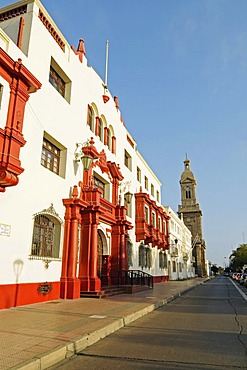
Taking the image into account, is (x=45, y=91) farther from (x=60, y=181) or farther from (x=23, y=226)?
(x=23, y=226)

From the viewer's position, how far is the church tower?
7469 centimetres

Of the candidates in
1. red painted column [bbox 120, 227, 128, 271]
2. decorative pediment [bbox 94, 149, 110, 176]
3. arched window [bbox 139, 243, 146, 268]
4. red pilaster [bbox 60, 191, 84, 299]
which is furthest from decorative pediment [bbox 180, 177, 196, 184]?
red pilaster [bbox 60, 191, 84, 299]

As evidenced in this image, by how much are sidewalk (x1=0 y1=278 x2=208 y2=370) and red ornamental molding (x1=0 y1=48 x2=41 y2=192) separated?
4.06 m

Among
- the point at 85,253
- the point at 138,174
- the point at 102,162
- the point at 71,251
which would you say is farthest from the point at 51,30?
the point at 138,174

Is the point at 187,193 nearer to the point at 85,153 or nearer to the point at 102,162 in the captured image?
the point at 102,162

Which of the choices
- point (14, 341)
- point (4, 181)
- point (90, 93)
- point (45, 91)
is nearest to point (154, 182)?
point (90, 93)

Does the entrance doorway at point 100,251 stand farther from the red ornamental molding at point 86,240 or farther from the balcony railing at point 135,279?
the balcony railing at point 135,279

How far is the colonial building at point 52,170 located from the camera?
997 centimetres

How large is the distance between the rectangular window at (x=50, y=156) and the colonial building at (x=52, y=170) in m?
0.05

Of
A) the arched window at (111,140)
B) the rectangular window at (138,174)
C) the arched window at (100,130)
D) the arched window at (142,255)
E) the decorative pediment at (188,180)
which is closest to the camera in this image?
the arched window at (100,130)

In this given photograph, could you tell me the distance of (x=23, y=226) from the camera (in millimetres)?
10547

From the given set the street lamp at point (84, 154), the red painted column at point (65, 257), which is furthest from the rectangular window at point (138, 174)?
the red painted column at point (65, 257)

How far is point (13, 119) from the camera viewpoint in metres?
9.95

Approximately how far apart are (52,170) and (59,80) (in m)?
4.73
